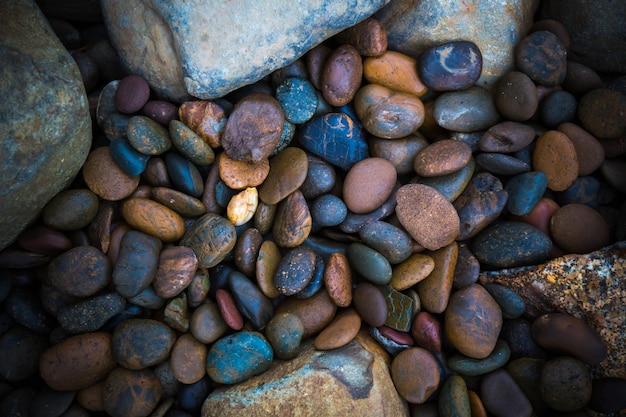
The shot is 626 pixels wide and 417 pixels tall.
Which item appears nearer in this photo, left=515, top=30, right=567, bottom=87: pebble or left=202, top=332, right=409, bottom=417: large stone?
left=202, top=332, right=409, bottom=417: large stone

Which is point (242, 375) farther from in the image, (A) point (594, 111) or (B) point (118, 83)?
(A) point (594, 111)

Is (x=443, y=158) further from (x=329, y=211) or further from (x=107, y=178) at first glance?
(x=107, y=178)

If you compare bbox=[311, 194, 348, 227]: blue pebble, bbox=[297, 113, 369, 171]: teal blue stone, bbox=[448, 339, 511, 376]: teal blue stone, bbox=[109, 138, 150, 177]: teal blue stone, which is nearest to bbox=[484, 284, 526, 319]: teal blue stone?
bbox=[448, 339, 511, 376]: teal blue stone

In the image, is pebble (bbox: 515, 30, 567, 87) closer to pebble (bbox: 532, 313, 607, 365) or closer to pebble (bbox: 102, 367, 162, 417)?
pebble (bbox: 532, 313, 607, 365)

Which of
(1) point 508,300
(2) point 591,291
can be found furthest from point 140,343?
(2) point 591,291

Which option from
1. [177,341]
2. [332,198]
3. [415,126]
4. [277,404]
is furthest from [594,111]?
[177,341]

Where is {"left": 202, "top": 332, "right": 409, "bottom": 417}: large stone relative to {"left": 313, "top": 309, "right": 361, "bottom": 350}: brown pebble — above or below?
below

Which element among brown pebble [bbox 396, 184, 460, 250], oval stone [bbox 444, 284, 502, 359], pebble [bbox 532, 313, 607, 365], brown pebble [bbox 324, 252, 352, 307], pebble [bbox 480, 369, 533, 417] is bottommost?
pebble [bbox 480, 369, 533, 417]
